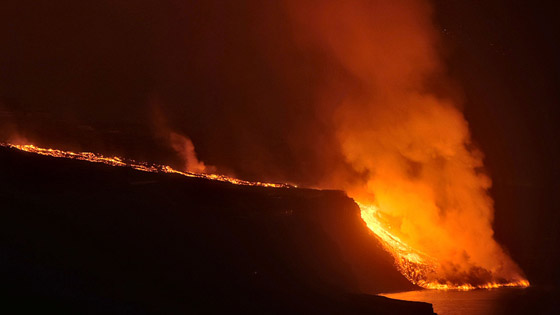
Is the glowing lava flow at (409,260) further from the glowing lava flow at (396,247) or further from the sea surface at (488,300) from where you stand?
the sea surface at (488,300)

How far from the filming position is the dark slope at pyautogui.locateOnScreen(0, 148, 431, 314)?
23.8m

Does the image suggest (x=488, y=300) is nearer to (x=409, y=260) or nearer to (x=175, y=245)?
(x=409, y=260)

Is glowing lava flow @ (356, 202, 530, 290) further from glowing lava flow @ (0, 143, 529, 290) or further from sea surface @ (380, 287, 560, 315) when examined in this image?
sea surface @ (380, 287, 560, 315)

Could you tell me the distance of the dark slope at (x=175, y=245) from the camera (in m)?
23.8

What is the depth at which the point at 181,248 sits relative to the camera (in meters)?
29.4

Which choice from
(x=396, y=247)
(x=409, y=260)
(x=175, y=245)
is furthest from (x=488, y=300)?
(x=175, y=245)

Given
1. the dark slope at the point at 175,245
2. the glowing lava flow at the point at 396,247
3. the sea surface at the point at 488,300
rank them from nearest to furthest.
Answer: the dark slope at the point at 175,245 → the sea surface at the point at 488,300 → the glowing lava flow at the point at 396,247

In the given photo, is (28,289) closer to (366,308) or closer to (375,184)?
(366,308)

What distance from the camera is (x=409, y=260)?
138ft

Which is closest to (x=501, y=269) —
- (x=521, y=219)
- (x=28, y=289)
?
(x=28, y=289)

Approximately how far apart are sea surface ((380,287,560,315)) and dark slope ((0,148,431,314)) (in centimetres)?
210

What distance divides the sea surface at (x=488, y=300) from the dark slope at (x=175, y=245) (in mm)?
2097

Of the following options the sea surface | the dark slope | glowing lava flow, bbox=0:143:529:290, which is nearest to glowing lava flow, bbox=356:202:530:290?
glowing lava flow, bbox=0:143:529:290

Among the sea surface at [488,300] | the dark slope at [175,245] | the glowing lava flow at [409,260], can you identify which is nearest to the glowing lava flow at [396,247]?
the glowing lava flow at [409,260]
